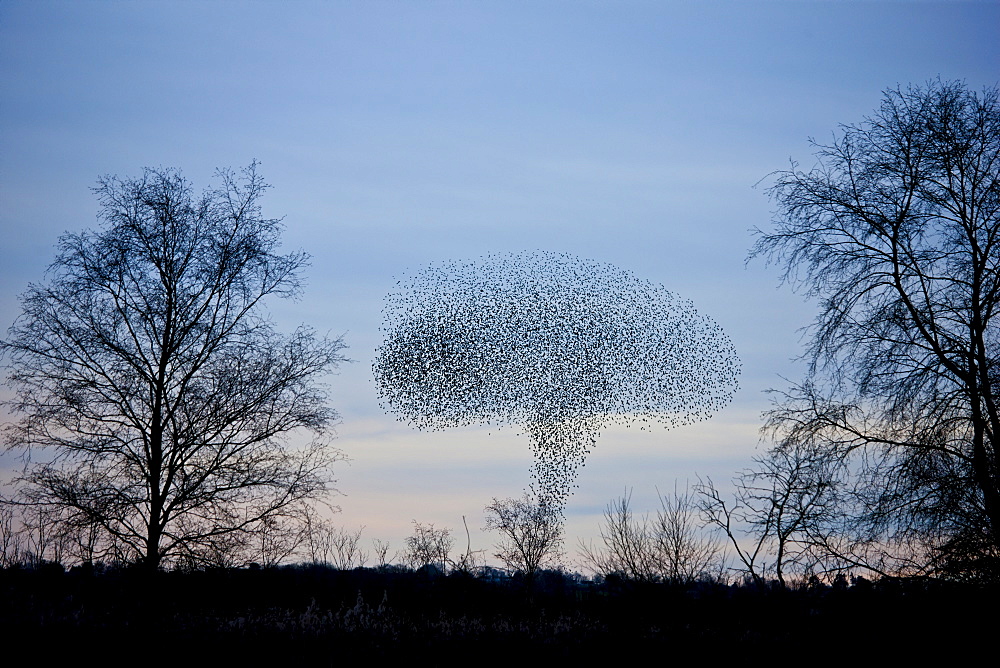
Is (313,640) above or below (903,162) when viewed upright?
below

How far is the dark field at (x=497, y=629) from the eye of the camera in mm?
11594

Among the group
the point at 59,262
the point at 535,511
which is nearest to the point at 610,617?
the point at 59,262

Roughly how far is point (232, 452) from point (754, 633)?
37.8ft

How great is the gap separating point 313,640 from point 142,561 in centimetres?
593

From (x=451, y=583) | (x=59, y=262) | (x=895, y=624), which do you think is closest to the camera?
(x=895, y=624)

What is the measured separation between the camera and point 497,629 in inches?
607

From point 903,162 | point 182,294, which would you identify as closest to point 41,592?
point 182,294

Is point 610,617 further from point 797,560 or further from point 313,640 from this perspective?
point 313,640

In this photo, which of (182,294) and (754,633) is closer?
(754,633)

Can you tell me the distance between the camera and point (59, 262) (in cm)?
1797

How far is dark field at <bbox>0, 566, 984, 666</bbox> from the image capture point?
11594mm

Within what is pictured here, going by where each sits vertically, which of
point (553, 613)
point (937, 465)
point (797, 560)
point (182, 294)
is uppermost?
point (182, 294)

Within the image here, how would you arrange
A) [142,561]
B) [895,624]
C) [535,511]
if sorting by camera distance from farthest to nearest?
1. [535,511]
2. [142,561]
3. [895,624]

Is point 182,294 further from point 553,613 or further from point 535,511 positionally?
point 535,511
